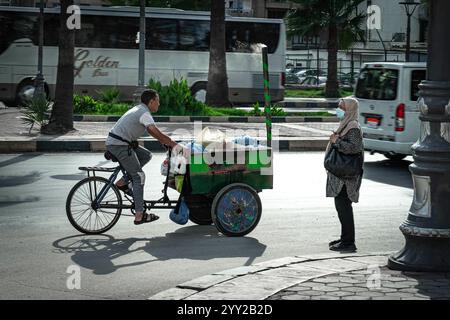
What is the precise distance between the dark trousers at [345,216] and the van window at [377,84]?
22.9ft

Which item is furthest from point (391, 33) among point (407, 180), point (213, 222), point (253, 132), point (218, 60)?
point (213, 222)

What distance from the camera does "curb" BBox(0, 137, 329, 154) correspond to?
17.4 meters

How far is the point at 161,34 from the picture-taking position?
Result: 32781 millimetres

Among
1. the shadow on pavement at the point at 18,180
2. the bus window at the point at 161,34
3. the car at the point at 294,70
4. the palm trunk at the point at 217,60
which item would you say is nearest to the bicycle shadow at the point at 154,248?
the shadow on pavement at the point at 18,180

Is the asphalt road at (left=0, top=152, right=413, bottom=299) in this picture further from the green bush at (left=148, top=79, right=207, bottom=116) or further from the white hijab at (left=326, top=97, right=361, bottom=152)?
the green bush at (left=148, top=79, right=207, bottom=116)

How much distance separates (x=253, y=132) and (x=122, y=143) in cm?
1225

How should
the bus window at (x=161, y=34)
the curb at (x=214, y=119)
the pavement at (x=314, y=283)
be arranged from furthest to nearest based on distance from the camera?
the bus window at (x=161, y=34) → the curb at (x=214, y=119) → the pavement at (x=314, y=283)

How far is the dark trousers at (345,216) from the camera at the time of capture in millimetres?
8789

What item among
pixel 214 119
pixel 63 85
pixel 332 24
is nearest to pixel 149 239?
pixel 63 85

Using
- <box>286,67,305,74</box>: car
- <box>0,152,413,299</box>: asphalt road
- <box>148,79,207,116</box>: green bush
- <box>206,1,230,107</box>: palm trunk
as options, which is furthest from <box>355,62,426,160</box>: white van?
<box>286,67,305,74</box>: car

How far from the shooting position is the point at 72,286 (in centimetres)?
705

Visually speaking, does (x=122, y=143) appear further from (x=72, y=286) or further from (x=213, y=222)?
(x=72, y=286)

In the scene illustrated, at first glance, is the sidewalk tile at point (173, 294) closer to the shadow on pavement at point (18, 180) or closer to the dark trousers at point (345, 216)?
the dark trousers at point (345, 216)

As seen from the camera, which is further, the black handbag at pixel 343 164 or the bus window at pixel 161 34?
the bus window at pixel 161 34
